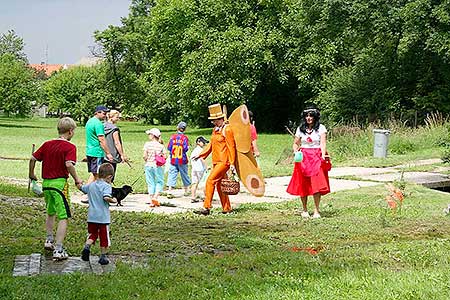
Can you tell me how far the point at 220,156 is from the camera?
12500mm

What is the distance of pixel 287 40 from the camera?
161 feet

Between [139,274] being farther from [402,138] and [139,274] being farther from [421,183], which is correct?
[402,138]

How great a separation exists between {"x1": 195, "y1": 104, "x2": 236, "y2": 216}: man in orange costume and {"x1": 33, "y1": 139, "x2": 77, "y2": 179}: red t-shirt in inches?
179

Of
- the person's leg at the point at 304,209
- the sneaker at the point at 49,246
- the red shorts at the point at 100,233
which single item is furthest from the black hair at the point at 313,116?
the sneaker at the point at 49,246

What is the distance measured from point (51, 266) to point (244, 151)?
556cm

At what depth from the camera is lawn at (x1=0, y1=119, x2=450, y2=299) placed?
6449 mm

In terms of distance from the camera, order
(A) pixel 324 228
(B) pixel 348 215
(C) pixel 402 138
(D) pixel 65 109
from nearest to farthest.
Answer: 1. (A) pixel 324 228
2. (B) pixel 348 215
3. (C) pixel 402 138
4. (D) pixel 65 109

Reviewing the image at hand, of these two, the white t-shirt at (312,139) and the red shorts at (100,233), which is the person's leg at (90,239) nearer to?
the red shorts at (100,233)

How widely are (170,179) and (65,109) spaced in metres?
93.8

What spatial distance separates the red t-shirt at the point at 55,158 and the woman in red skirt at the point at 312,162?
4.90 meters

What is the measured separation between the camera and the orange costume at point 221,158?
40.8ft

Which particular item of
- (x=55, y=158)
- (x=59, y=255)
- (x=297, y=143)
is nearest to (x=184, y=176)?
(x=297, y=143)

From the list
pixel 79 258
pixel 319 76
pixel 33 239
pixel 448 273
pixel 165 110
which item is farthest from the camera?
pixel 165 110

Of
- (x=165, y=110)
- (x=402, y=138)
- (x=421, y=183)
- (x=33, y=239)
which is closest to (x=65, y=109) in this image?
(x=165, y=110)
